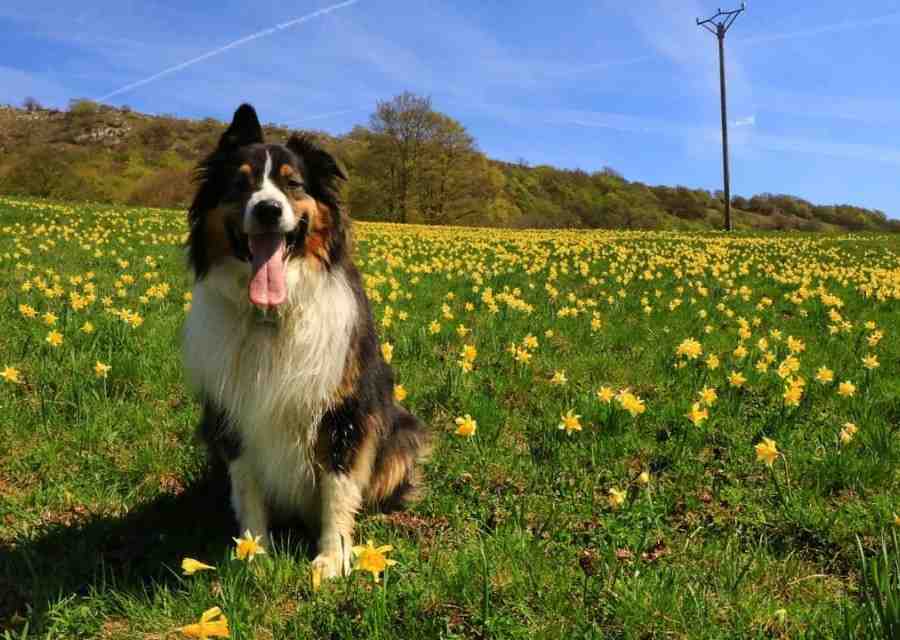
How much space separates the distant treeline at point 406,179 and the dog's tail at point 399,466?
84.6 ft

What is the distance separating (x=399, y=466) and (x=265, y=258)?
4.11ft

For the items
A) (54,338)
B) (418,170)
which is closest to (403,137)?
(418,170)

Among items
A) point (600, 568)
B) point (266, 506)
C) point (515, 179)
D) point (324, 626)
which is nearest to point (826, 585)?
point (600, 568)

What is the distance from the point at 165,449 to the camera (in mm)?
3525

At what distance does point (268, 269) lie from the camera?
2.57 meters

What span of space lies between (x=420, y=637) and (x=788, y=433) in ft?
9.04

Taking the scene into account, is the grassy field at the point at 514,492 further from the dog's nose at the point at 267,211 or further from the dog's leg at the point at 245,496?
the dog's nose at the point at 267,211

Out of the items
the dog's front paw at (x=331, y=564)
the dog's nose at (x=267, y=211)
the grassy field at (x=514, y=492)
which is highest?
the dog's nose at (x=267, y=211)

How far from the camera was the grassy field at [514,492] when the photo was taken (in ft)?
7.00

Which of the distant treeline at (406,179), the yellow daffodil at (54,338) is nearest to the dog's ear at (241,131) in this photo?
the yellow daffodil at (54,338)

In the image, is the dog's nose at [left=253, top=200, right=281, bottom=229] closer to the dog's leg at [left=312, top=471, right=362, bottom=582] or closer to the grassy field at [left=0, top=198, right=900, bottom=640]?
the dog's leg at [left=312, top=471, right=362, bottom=582]

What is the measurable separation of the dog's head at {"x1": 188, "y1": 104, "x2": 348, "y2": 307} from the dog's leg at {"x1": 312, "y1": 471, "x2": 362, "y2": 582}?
86 cm

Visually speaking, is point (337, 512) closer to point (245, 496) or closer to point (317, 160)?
point (245, 496)

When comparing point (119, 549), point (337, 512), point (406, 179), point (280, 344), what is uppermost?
point (406, 179)
